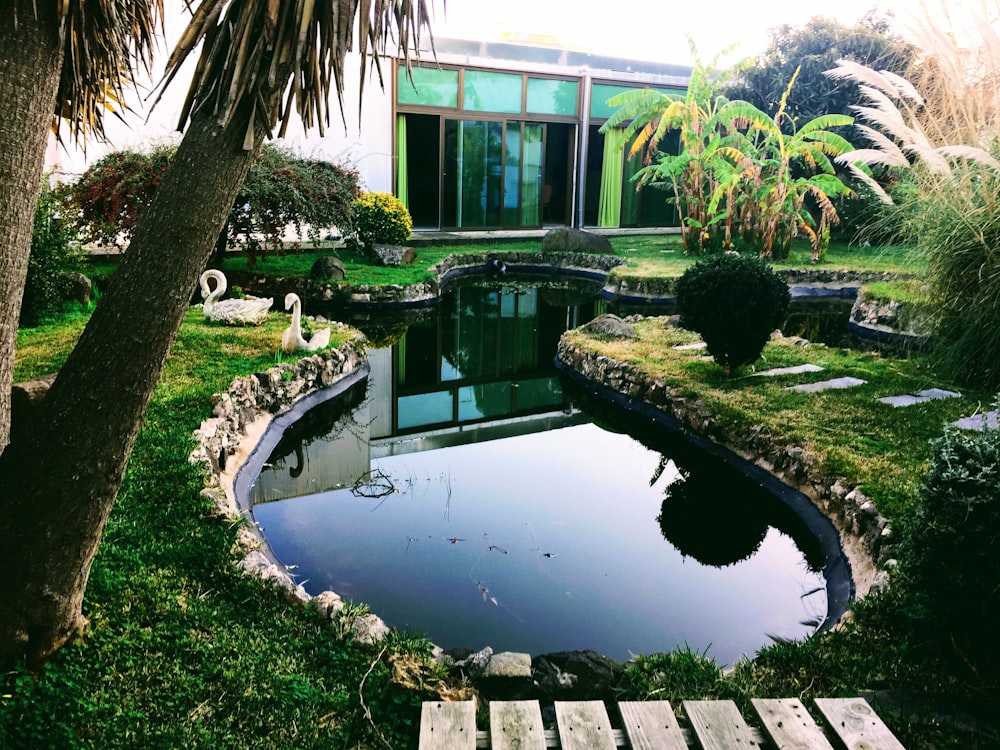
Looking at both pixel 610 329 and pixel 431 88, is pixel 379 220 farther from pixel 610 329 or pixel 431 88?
pixel 610 329

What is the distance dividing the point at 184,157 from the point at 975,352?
20.8ft

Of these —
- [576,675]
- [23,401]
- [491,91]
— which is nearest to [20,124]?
[23,401]

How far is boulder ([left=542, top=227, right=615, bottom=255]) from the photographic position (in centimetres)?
1656

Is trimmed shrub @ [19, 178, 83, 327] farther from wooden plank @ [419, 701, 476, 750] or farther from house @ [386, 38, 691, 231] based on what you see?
house @ [386, 38, 691, 231]

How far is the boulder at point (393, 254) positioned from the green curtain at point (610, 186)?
812 centimetres

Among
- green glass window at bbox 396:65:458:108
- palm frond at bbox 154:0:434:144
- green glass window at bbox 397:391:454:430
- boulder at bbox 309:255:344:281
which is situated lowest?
green glass window at bbox 397:391:454:430

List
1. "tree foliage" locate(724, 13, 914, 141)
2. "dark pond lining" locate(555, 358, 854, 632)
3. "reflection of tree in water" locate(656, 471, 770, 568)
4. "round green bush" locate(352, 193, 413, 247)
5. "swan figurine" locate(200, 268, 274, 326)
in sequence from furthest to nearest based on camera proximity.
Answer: "tree foliage" locate(724, 13, 914, 141) → "round green bush" locate(352, 193, 413, 247) → "swan figurine" locate(200, 268, 274, 326) → "reflection of tree in water" locate(656, 471, 770, 568) → "dark pond lining" locate(555, 358, 854, 632)

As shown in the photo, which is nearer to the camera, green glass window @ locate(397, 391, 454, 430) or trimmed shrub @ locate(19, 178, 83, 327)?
green glass window @ locate(397, 391, 454, 430)

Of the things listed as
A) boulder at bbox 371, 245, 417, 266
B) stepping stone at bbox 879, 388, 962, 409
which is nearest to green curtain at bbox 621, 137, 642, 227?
boulder at bbox 371, 245, 417, 266

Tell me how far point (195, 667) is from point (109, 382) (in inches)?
44.9

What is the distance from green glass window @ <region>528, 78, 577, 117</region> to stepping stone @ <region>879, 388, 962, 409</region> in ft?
47.1

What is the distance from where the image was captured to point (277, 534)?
5039mm

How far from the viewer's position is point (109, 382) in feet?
8.60

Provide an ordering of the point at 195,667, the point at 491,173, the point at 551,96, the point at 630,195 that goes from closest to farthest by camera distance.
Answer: the point at 195,667 → the point at 491,173 → the point at 551,96 → the point at 630,195
